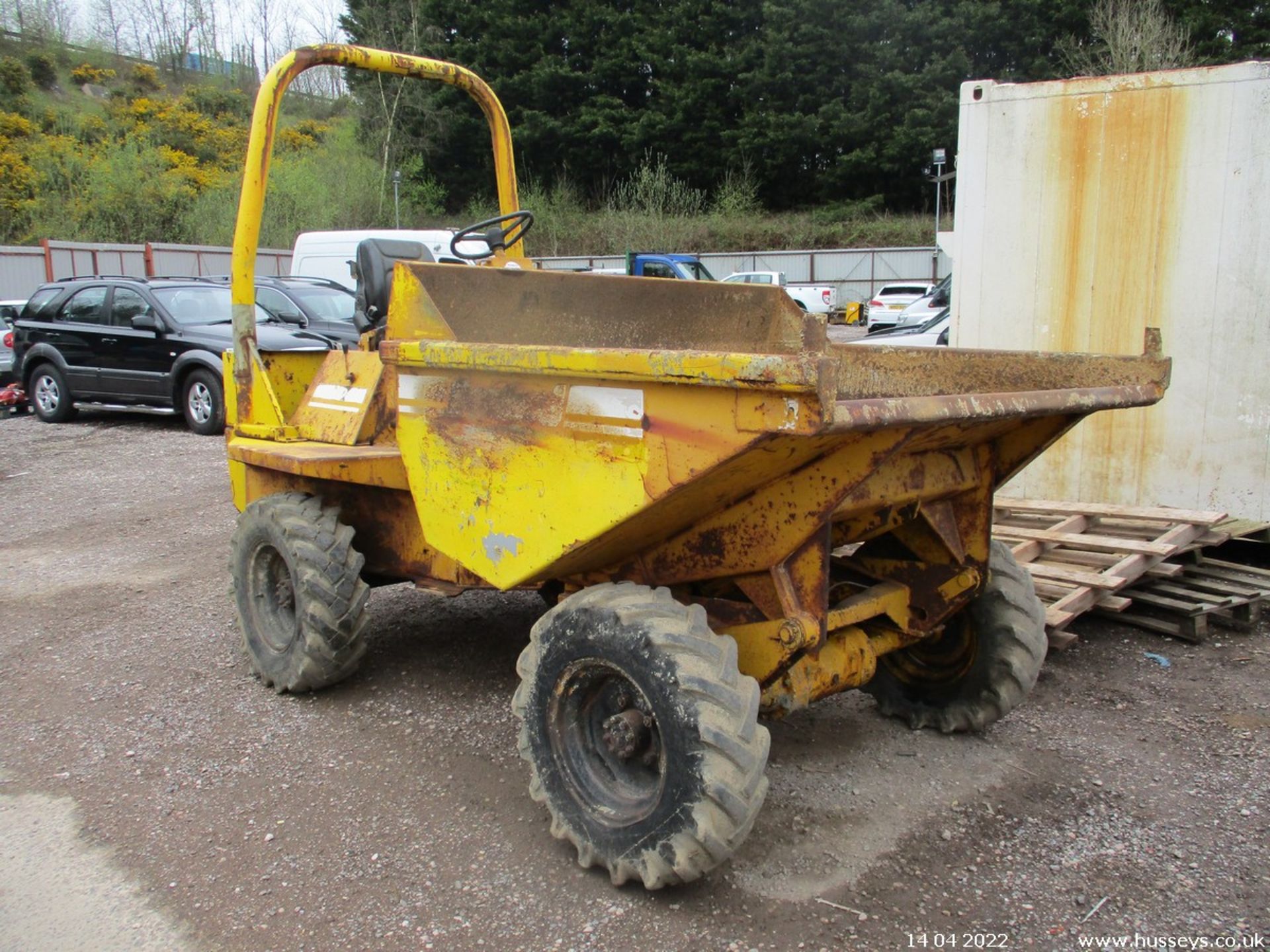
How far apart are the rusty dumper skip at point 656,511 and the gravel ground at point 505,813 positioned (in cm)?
23

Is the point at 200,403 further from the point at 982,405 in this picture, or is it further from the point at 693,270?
the point at 693,270

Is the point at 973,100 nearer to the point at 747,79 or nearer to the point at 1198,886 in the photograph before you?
the point at 1198,886

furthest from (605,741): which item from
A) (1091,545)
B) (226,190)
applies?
(226,190)

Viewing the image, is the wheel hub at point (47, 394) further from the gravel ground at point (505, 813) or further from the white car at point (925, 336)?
the white car at point (925, 336)

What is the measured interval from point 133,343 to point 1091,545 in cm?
1055

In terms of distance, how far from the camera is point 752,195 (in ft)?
136

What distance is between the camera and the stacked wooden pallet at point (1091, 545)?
15.5ft

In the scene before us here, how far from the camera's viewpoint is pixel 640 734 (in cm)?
292

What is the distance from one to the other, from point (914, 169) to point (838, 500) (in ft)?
133

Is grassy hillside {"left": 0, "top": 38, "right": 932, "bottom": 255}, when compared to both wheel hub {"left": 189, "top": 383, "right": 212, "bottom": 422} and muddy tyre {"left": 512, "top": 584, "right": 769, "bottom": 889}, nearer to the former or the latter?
wheel hub {"left": 189, "top": 383, "right": 212, "bottom": 422}

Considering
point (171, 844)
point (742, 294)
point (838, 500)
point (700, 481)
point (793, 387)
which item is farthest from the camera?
point (742, 294)

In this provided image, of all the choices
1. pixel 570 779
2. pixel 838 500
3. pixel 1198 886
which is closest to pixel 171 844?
pixel 570 779

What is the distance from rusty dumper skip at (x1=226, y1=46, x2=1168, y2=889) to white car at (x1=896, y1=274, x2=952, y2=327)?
52.4 feet

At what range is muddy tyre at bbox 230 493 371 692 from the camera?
401cm
